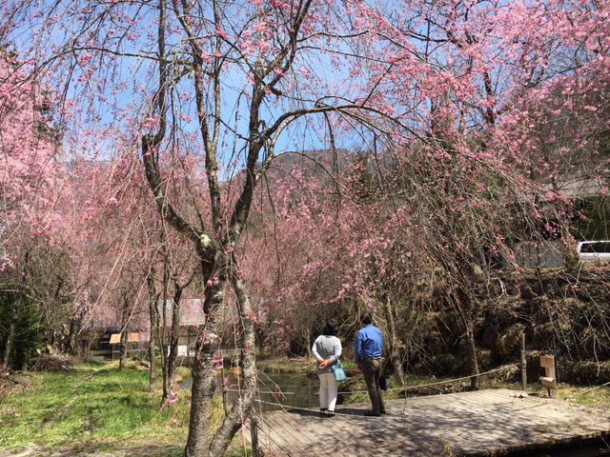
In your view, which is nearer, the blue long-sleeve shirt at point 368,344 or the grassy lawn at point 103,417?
the grassy lawn at point 103,417

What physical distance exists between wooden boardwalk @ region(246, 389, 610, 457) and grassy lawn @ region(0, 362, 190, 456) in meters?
1.44

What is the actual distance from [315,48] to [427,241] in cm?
206

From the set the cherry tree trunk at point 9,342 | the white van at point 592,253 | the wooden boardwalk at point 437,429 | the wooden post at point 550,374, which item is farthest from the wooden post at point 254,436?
the cherry tree trunk at point 9,342

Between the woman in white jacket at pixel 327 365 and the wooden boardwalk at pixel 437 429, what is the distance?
20 centimetres

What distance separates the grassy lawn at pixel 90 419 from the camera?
6.59m

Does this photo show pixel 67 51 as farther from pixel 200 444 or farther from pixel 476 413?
pixel 476 413

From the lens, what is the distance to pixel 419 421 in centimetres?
684

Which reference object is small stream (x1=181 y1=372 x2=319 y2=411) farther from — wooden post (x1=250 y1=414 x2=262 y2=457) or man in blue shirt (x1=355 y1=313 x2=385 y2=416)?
wooden post (x1=250 y1=414 x2=262 y2=457)

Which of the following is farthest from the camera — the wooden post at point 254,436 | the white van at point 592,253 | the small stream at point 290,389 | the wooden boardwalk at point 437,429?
the small stream at point 290,389

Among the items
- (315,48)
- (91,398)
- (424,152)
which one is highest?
(315,48)

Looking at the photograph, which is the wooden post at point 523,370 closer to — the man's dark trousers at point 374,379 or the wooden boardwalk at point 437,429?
the wooden boardwalk at point 437,429

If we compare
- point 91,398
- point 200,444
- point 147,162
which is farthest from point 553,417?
point 91,398

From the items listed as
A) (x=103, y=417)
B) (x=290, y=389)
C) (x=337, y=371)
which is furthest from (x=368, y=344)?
(x=290, y=389)

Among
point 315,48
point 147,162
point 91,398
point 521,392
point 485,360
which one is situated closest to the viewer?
point 147,162
